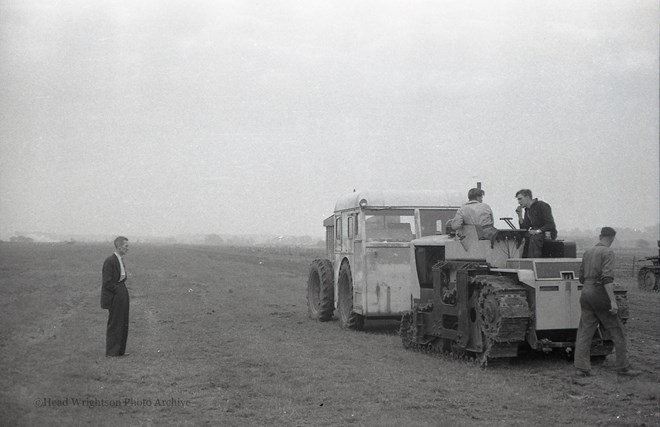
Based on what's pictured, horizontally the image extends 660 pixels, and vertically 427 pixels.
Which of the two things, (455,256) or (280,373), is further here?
(455,256)

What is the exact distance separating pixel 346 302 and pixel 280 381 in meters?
6.30

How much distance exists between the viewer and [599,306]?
926 centimetres

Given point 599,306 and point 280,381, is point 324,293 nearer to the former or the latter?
point 280,381

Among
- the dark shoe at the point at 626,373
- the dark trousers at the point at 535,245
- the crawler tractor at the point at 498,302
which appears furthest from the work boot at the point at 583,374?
the dark trousers at the point at 535,245

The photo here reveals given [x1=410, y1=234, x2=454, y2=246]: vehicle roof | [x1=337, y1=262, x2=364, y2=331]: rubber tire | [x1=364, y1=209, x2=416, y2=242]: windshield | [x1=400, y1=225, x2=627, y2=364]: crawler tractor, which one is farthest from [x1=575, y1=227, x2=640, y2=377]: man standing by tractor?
[x1=337, y1=262, x2=364, y2=331]: rubber tire

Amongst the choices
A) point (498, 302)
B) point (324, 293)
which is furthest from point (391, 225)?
point (498, 302)

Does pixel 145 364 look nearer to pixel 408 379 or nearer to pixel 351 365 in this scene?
pixel 351 365

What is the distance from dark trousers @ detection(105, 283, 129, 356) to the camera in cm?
1134

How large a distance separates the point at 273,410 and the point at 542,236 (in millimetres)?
5197

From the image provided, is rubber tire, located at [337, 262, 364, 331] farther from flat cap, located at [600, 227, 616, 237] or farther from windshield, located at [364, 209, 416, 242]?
flat cap, located at [600, 227, 616, 237]

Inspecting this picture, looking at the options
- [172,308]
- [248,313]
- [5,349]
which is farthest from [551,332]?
[172,308]

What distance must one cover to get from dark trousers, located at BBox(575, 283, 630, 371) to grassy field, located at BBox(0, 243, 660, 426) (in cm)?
30

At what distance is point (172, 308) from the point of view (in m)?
19.6

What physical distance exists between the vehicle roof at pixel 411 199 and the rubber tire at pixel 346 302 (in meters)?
1.66
